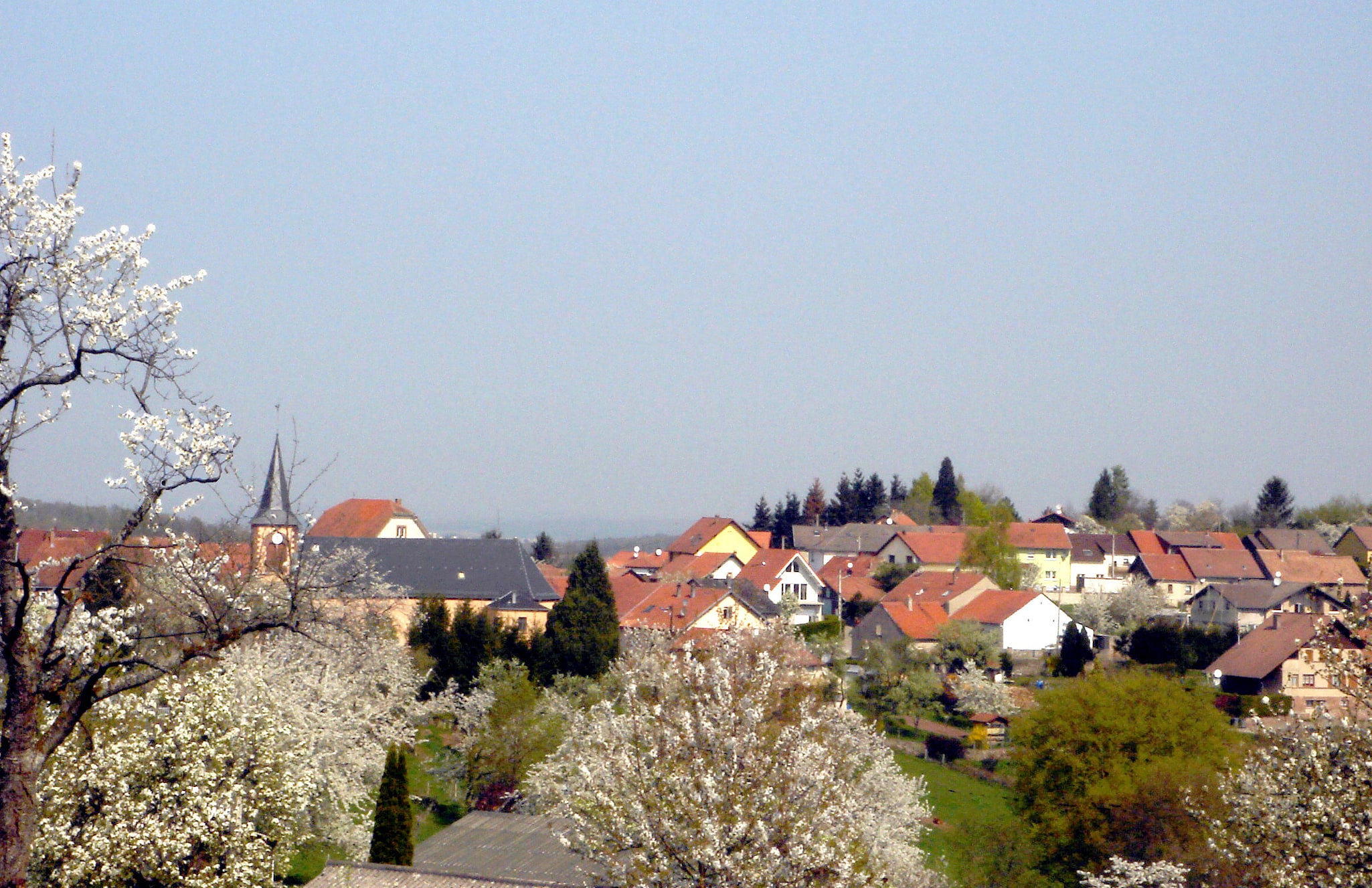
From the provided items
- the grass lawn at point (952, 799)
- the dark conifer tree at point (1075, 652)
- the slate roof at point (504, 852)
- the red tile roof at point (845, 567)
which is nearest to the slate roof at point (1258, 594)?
the dark conifer tree at point (1075, 652)

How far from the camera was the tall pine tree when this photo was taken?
44.0 metres

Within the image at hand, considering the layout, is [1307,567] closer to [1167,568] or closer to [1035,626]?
[1167,568]

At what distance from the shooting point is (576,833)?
47.4 ft

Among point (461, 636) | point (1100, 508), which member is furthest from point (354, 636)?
point (1100, 508)

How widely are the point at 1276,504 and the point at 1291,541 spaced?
20182mm

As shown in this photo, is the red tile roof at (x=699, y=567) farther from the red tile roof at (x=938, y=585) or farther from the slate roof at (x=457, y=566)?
the slate roof at (x=457, y=566)

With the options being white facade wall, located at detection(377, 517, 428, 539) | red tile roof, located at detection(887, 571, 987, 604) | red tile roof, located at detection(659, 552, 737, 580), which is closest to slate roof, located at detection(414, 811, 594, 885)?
red tile roof, located at detection(887, 571, 987, 604)

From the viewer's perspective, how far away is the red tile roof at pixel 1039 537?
3674 inches

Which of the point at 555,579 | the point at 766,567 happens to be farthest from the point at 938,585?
the point at 555,579

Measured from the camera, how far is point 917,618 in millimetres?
61656

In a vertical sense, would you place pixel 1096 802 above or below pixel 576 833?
below

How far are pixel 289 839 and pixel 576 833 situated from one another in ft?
15.3

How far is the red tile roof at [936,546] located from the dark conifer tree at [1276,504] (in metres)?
42.0

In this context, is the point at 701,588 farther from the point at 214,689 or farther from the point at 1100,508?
the point at 1100,508
